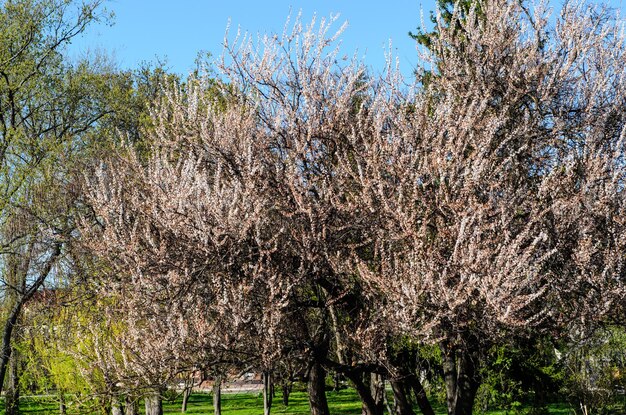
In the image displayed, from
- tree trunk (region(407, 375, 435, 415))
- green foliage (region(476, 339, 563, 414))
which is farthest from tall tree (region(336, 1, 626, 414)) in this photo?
green foliage (region(476, 339, 563, 414))

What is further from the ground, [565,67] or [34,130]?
[34,130]

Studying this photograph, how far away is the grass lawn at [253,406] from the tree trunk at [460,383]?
419 inches

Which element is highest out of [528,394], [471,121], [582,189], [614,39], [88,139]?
[88,139]

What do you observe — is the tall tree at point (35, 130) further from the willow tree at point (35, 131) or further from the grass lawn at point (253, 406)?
the grass lawn at point (253, 406)

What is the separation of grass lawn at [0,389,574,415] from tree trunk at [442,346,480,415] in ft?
34.9

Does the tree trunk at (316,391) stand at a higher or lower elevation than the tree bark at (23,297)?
lower

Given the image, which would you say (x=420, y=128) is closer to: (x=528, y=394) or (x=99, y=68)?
(x=528, y=394)

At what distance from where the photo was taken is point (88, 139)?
81.4ft

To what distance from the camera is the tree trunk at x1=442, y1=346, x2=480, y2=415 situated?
12.1 m

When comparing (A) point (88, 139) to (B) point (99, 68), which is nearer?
(A) point (88, 139)

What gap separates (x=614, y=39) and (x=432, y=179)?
4.91m

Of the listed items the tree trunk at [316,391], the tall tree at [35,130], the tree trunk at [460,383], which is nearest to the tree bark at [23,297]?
the tall tree at [35,130]

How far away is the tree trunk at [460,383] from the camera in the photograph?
12133 millimetres

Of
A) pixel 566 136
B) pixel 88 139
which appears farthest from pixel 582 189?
pixel 88 139
